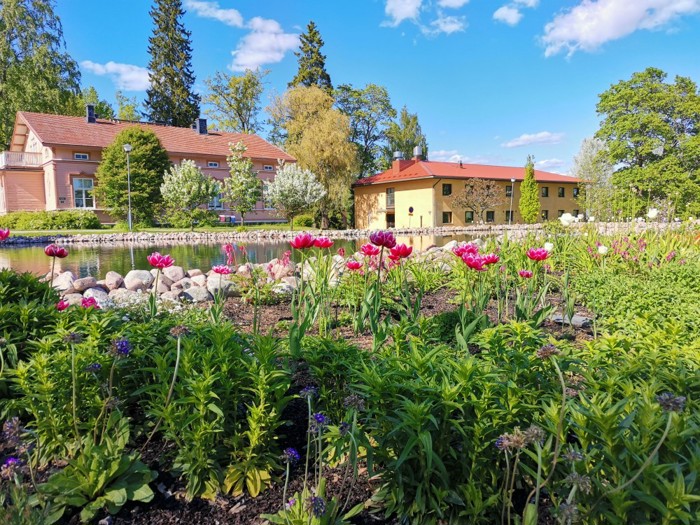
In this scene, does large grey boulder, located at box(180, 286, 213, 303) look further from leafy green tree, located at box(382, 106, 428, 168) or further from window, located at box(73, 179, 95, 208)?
leafy green tree, located at box(382, 106, 428, 168)

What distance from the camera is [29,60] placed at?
89.8 feet

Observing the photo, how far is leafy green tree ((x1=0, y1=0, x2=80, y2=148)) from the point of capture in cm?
2708

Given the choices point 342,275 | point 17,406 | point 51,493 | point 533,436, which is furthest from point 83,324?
point 342,275

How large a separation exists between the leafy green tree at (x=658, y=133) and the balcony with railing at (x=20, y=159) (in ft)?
115

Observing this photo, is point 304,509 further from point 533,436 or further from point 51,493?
point 51,493

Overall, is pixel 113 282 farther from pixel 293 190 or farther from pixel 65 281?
pixel 293 190

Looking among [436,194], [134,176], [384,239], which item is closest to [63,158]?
[134,176]

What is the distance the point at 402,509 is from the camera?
1585 mm

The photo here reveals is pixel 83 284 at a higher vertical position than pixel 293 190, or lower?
lower

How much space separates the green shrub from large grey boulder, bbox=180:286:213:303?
24.8m

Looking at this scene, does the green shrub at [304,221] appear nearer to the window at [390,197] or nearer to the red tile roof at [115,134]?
the red tile roof at [115,134]

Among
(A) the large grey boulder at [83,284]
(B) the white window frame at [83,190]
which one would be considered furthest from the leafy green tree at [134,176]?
(A) the large grey boulder at [83,284]

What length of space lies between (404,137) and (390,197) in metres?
11.6

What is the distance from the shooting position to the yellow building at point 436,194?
108 ft
